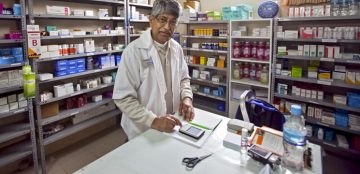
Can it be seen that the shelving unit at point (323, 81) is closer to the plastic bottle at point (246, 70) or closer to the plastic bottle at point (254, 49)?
the plastic bottle at point (254, 49)

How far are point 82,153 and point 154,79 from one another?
2117 millimetres

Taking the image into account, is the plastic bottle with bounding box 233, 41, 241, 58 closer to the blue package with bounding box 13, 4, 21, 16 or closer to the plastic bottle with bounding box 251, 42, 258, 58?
the plastic bottle with bounding box 251, 42, 258, 58

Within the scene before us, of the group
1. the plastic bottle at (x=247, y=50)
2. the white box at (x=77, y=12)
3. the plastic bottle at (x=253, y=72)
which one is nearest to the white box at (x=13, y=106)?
the white box at (x=77, y=12)

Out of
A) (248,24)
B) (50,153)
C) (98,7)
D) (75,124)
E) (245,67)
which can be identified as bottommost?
(50,153)

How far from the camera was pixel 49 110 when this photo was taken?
9.31 feet

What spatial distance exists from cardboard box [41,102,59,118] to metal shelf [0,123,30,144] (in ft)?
0.71

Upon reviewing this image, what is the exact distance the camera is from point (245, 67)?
3.80 meters

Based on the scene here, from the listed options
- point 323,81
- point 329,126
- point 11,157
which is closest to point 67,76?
point 11,157

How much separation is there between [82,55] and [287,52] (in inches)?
107

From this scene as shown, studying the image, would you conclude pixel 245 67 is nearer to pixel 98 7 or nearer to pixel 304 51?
pixel 304 51

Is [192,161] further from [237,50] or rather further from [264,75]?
[237,50]

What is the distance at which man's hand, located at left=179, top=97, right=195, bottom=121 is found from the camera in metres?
1.60

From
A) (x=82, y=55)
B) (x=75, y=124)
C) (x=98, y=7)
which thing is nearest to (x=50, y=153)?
(x=75, y=124)

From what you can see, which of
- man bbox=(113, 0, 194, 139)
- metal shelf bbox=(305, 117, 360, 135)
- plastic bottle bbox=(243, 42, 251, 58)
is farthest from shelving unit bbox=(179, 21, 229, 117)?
man bbox=(113, 0, 194, 139)
